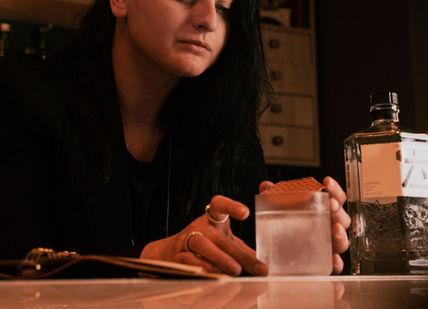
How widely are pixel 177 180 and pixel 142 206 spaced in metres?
0.13

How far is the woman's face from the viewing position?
1278 millimetres

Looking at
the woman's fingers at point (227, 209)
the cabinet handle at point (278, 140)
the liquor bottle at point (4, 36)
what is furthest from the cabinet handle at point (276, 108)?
the woman's fingers at point (227, 209)

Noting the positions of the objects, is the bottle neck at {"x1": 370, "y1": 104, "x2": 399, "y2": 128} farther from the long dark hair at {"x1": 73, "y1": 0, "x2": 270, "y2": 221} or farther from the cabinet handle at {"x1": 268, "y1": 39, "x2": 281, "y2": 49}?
the cabinet handle at {"x1": 268, "y1": 39, "x2": 281, "y2": 49}

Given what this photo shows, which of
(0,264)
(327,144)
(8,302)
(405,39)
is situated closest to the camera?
(8,302)

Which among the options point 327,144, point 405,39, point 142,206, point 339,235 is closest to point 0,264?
point 339,235

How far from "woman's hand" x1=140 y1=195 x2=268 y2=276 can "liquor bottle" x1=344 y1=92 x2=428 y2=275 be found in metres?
0.20

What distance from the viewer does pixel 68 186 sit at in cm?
128

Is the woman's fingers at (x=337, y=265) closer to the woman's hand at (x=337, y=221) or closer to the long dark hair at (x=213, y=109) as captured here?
the woman's hand at (x=337, y=221)

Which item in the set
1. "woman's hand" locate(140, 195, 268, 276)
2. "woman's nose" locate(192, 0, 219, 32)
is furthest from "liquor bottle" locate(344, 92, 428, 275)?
"woman's nose" locate(192, 0, 219, 32)

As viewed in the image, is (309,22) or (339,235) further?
(309,22)

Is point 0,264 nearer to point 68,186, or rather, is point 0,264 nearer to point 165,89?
point 68,186

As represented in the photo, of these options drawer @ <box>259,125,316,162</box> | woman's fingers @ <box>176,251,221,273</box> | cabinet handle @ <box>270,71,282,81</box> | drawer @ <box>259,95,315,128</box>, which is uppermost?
cabinet handle @ <box>270,71,282,81</box>

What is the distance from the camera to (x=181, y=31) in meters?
1.29

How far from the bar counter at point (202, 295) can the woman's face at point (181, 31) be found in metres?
0.78
